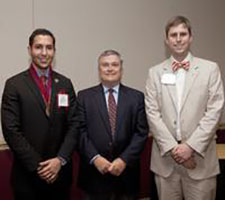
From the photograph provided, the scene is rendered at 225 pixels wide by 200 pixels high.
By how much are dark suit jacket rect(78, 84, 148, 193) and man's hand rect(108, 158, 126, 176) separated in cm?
3

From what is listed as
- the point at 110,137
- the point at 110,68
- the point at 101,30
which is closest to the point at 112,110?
the point at 110,137

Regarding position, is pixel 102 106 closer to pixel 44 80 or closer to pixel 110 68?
pixel 110 68

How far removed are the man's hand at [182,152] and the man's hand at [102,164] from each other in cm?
50

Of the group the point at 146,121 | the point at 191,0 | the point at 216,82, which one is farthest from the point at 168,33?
the point at 191,0

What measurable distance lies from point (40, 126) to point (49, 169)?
31cm

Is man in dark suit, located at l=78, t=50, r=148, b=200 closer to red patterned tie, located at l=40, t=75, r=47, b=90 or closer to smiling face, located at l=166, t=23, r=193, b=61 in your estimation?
red patterned tie, located at l=40, t=75, r=47, b=90

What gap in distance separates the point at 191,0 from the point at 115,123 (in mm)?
2279

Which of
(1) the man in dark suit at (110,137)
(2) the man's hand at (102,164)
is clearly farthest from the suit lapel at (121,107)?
(2) the man's hand at (102,164)

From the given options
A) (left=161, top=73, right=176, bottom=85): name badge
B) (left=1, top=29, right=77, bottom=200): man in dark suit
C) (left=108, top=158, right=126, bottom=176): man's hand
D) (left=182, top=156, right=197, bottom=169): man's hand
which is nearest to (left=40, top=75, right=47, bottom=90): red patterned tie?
(left=1, top=29, right=77, bottom=200): man in dark suit

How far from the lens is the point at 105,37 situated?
3949 millimetres

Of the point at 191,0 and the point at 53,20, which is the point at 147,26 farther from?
the point at 53,20

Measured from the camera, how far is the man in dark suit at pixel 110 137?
112 inches

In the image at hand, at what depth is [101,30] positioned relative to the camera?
392cm

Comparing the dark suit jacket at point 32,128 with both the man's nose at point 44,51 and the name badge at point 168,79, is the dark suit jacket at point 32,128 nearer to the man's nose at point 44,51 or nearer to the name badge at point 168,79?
the man's nose at point 44,51
